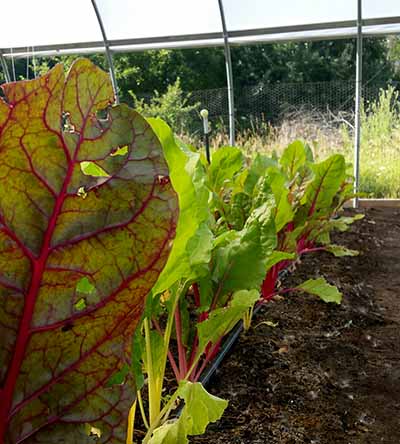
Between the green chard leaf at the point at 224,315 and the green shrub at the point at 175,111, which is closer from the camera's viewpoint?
the green chard leaf at the point at 224,315

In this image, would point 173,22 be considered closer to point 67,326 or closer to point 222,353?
point 222,353

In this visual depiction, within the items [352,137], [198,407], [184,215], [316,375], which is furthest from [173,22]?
[198,407]

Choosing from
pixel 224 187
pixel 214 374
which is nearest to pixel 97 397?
pixel 214 374

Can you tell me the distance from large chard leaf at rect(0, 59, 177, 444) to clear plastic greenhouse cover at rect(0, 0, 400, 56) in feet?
15.4

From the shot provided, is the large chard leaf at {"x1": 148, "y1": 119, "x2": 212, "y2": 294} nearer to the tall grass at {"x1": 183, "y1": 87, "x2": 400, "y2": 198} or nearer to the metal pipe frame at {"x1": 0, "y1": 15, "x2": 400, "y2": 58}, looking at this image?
the metal pipe frame at {"x1": 0, "y1": 15, "x2": 400, "y2": 58}

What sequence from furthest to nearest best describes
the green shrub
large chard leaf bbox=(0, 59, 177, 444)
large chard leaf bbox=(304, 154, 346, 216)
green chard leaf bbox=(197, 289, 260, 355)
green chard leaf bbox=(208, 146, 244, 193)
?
1. the green shrub
2. large chard leaf bbox=(304, 154, 346, 216)
3. green chard leaf bbox=(208, 146, 244, 193)
4. green chard leaf bbox=(197, 289, 260, 355)
5. large chard leaf bbox=(0, 59, 177, 444)

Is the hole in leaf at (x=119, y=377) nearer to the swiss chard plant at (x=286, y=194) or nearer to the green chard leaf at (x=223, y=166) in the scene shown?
the swiss chard plant at (x=286, y=194)

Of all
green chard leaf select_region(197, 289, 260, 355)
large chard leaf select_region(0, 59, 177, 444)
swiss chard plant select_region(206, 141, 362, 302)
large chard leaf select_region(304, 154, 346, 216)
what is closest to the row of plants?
large chard leaf select_region(0, 59, 177, 444)

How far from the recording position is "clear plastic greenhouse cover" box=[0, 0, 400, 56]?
498cm

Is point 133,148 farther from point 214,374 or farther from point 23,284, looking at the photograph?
point 214,374

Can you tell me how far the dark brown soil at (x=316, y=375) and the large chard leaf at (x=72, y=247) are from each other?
819mm

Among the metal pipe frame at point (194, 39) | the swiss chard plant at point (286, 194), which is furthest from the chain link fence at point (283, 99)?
the swiss chard plant at point (286, 194)

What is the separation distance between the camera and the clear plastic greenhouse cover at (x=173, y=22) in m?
4.98

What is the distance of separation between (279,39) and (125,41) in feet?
4.74
